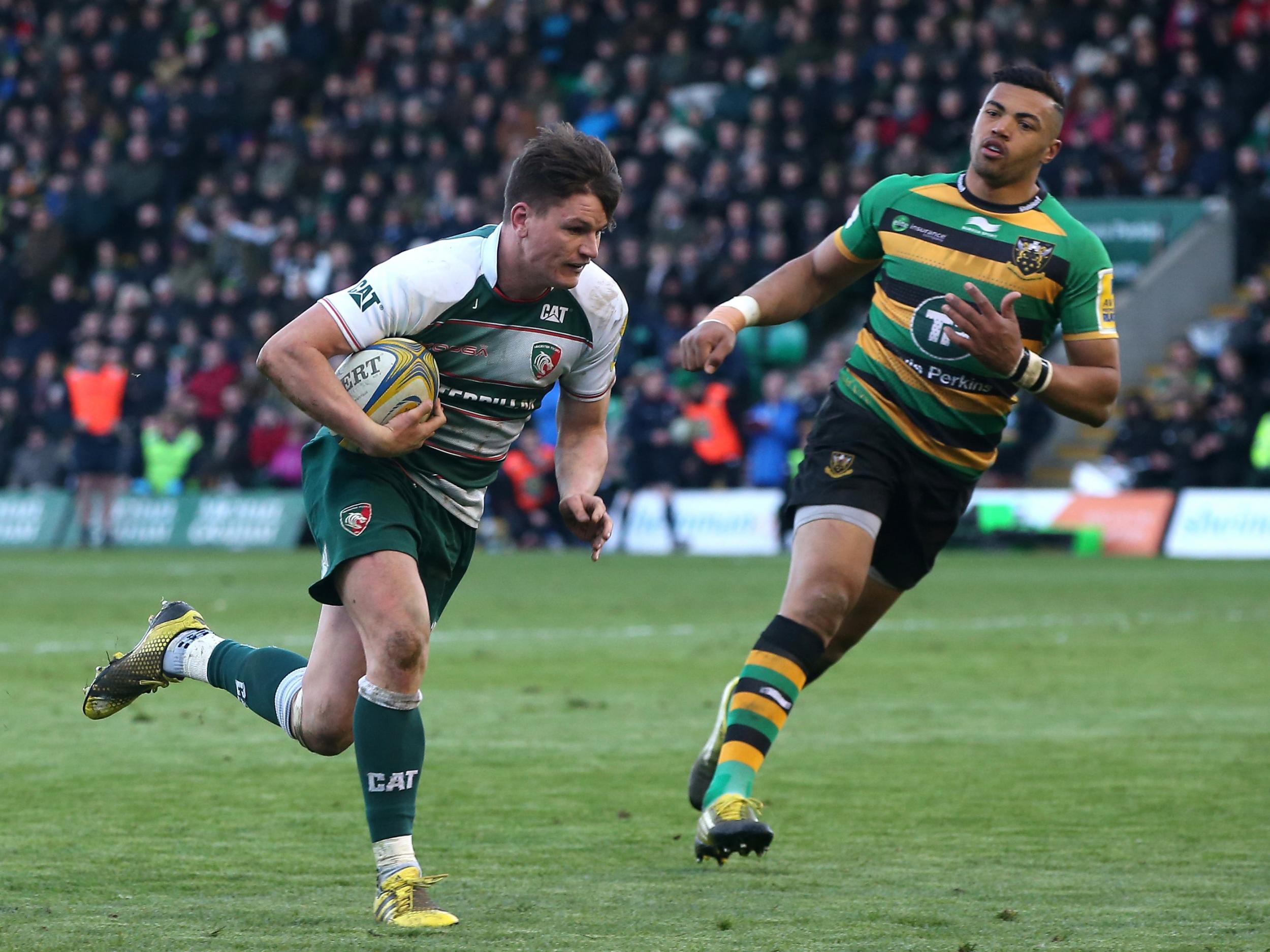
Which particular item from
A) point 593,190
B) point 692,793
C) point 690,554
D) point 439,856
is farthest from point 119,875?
point 690,554

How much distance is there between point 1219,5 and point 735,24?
261 inches

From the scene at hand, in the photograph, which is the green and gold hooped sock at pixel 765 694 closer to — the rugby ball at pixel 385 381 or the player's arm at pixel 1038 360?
the player's arm at pixel 1038 360

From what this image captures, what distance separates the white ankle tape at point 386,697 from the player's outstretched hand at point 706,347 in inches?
51.3

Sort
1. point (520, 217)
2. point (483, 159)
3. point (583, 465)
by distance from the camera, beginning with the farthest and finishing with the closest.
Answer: point (483, 159) → point (583, 465) → point (520, 217)

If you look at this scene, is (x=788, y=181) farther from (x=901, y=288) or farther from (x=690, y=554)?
(x=901, y=288)

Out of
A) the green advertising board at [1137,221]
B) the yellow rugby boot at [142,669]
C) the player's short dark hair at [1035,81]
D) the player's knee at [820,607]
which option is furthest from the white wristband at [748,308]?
the green advertising board at [1137,221]

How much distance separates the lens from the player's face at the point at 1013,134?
6.24 m

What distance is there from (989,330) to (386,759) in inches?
85.0

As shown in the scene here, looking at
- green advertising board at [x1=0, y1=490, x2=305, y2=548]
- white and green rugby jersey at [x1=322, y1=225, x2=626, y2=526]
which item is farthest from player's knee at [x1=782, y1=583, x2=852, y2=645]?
green advertising board at [x1=0, y1=490, x2=305, y2=548]

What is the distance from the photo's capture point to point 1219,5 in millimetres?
23938

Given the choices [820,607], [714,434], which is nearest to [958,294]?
[820,607]

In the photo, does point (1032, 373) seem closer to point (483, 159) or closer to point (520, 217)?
point (520, 217)

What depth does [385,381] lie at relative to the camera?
5.18m

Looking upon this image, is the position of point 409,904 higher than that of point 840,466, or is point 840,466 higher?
point 840,466
